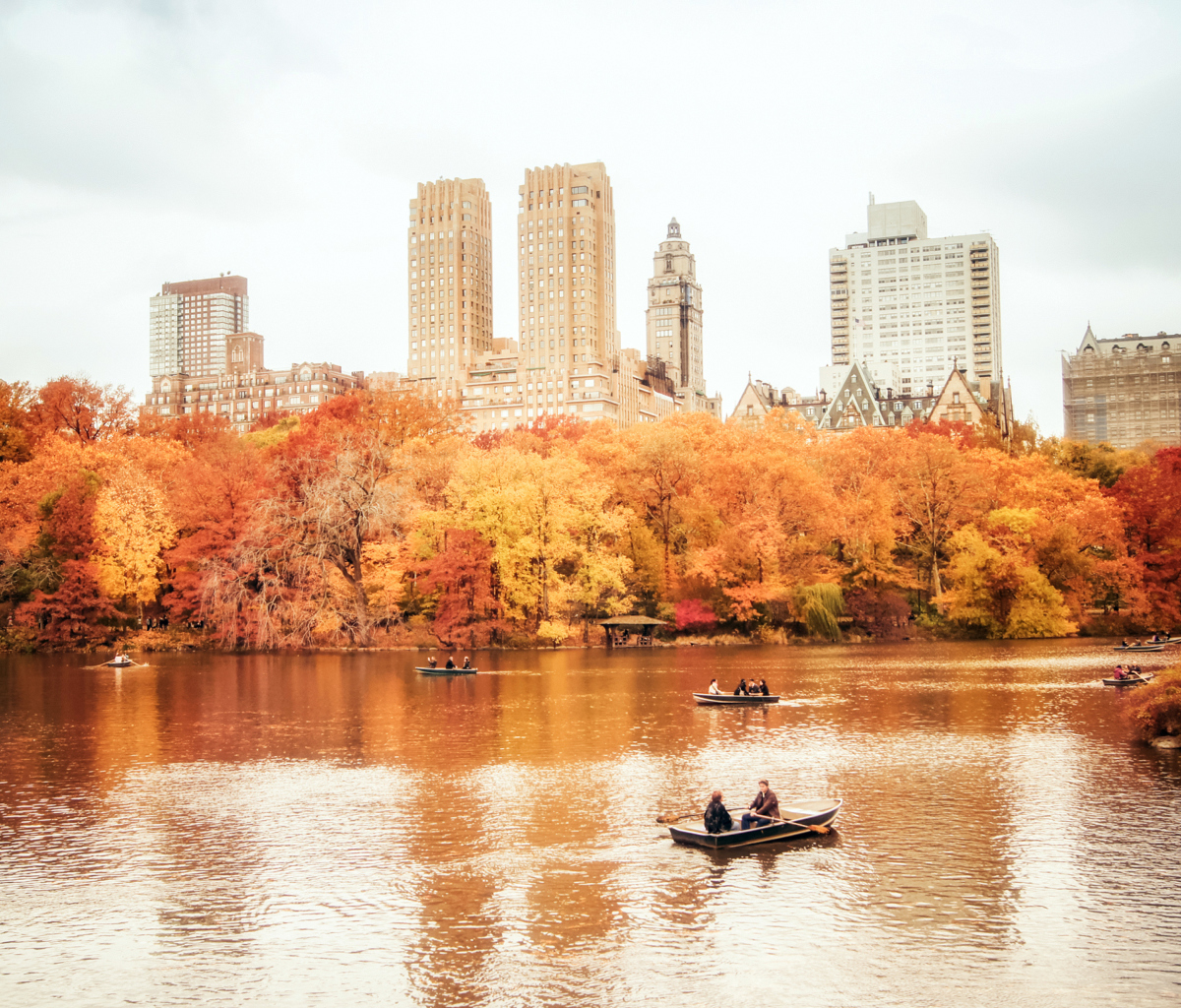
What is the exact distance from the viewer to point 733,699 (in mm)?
41844

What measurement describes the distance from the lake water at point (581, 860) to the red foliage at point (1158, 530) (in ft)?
Answer: 110

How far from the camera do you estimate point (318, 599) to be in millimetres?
71625

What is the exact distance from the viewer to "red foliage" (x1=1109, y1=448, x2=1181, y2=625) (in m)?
70.5

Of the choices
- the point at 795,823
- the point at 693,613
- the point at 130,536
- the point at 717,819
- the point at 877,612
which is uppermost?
the point at 130,536

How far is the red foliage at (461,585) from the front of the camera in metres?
→ 70.3

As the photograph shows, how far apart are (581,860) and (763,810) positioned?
13.5 ft

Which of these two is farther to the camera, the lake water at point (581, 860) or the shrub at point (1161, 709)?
the shrub at point (1161, 709)

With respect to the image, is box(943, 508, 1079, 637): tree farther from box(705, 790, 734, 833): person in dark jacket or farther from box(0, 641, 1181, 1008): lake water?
box(705, 790, 734, 833): person in dark jacket

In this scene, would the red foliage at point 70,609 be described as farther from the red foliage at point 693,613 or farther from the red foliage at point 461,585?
the red foliage at point 693,613

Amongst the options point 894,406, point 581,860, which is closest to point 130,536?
point 581,860

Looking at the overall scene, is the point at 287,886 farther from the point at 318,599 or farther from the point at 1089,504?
the point at 1089,504

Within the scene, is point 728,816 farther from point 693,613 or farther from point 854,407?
point 854,407

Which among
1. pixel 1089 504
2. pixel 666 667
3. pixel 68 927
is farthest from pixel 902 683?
pixel 68 927

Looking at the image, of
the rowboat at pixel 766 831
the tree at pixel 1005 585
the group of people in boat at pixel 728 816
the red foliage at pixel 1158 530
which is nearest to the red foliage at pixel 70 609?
the tree at pixel 1005 585
